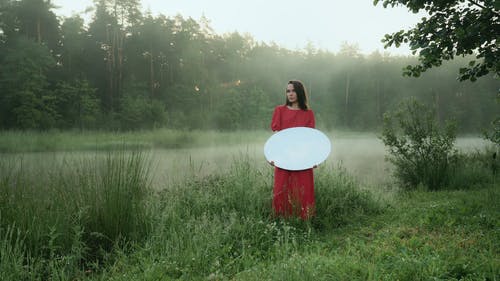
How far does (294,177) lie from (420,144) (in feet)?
13.8

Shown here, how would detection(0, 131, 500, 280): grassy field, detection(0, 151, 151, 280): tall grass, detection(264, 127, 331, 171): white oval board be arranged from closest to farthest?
detection(0, 131, 500, 280): grassy field < detection(0, 151, 151, 280): tall grass < detection(264, 127, 331, 171): white oval board

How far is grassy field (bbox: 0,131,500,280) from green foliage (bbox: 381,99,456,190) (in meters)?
2.28

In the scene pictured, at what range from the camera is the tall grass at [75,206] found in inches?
123

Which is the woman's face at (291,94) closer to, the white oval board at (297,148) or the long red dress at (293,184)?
→ the long red dress at (293,184)

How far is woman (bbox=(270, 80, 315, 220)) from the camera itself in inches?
174

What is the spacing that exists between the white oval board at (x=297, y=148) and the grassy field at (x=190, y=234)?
1.92 ft

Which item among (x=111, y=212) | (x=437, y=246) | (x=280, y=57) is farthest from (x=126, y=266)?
(x=280, y=57)

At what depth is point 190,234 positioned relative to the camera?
3.38 m

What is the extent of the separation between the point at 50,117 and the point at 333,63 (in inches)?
1157

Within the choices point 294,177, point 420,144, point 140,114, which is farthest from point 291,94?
point 140,114

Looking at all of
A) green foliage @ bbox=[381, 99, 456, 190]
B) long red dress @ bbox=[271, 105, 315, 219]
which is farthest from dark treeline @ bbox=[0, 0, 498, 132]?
long red dress @ bbox=[271, 105, 315, 219]

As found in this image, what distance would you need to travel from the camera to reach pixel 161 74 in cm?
2630

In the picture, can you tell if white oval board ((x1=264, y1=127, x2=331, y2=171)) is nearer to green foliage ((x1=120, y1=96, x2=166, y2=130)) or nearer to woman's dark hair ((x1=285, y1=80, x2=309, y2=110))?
woman's dark hair ((x1=285, y1=80, x2=309, y2=110))

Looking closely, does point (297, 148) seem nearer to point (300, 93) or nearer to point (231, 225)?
point (300, 93)
